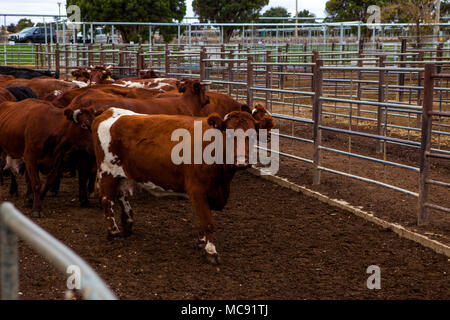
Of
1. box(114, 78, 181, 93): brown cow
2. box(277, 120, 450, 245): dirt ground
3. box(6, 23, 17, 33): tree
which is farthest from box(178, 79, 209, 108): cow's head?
box(6, 23, 17, 33): tree

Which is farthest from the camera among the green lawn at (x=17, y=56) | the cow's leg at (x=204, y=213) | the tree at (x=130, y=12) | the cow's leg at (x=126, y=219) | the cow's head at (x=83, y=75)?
the tree at (x=130, y=12)

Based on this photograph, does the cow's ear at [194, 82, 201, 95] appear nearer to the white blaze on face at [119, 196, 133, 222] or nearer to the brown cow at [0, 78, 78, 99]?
the white blaze on face at [119, 196, 133, 222]

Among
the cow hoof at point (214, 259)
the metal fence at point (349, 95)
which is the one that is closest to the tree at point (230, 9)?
the metal fence at point (349, 95)

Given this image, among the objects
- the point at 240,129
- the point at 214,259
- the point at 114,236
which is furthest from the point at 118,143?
the point at 214,259

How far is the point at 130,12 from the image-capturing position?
128 feet

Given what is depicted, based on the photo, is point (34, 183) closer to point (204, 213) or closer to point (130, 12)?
point (204, 213)

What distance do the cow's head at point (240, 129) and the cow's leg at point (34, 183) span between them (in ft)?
9.05

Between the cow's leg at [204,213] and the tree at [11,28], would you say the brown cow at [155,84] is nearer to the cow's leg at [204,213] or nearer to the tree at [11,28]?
the cow's leg at [204,213]

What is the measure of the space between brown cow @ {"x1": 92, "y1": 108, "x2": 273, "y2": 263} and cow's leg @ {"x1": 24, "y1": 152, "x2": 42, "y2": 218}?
1.34m

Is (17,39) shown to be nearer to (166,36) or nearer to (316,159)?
(166,36)

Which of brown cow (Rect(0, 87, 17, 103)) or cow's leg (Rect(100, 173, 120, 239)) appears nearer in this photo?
cow's leg (Rect(100, 173, 120, 239))

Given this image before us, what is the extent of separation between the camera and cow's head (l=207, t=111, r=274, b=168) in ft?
15.6

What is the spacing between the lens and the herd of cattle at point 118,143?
5.10 meters

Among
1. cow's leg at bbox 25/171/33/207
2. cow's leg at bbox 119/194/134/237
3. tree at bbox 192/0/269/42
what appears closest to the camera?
cow's leg at bbox 119/194/134/237
